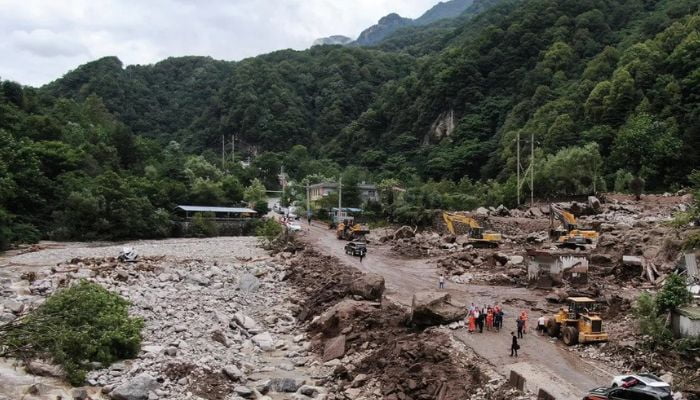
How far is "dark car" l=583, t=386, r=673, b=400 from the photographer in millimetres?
11711

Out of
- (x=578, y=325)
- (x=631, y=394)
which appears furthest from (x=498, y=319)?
(x=631, y=394)

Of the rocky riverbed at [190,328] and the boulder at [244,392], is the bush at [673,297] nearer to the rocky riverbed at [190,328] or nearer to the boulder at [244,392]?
the rocky riverbed at [190,328]

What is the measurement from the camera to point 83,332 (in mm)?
17500

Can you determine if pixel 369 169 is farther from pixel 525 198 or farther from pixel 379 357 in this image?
pixel 379 357

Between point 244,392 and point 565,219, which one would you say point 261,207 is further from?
point 244,392

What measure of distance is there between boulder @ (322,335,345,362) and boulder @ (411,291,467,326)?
9.10 ft

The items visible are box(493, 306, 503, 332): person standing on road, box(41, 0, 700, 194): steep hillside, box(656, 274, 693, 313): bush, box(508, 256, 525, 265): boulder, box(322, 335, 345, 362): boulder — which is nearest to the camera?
box(656, 274, 693, 313): bush

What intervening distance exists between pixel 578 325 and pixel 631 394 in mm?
6048

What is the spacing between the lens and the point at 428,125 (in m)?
114

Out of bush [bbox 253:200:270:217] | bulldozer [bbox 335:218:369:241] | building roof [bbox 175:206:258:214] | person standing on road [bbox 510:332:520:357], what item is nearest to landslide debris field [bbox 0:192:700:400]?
person standing on road [bbox 510:332:520:357]

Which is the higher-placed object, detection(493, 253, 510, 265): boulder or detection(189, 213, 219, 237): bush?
detection(493, 253, 510, 265): boulder

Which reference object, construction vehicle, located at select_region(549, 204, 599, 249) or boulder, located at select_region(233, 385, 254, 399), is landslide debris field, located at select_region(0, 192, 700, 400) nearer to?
boulder, located at select_region(233, 385, 254, 399)

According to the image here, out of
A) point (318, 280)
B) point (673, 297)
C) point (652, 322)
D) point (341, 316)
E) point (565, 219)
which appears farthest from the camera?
point (565, 219)

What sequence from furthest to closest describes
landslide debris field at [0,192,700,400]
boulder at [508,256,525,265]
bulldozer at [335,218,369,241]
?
bulldozer at [335,218,369,241]
boulder at [508,256,525,265]
landslide debris field at [0,192,700,400]
